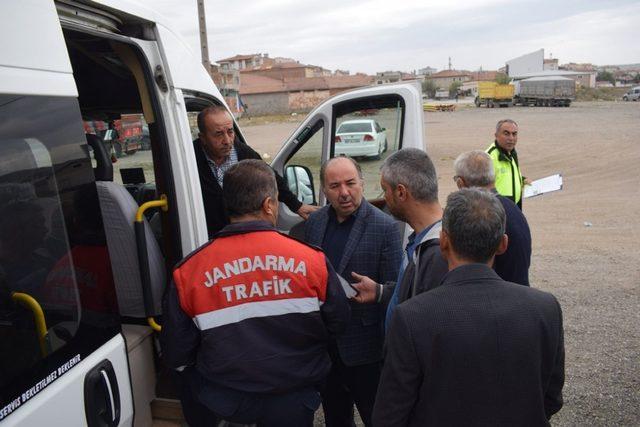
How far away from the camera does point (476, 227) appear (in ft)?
5.74

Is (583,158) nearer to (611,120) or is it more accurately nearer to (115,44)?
(611,120)

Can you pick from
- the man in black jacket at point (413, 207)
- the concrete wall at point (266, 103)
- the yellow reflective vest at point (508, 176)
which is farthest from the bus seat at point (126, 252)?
the concrete wall at point (266, 103)

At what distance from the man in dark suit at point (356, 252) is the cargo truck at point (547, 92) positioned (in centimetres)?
4809

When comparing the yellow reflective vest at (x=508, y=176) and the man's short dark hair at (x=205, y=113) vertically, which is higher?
the man's short dark hair at (x=205, y=113)

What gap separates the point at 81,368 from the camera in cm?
168

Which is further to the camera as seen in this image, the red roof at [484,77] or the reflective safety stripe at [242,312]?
the red roof at [484,77]

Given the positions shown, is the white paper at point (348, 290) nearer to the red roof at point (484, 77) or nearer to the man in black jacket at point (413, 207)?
the man in black jacket at point (413, 207)

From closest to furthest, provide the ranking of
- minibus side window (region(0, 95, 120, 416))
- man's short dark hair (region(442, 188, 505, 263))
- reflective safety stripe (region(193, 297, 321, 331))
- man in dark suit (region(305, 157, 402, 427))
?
minibus side window (region(0, 95, 120, 416)) < man's short dark hair (region(442, 188, 505, 263)) < reflective safety stripe (region(193, 297, 321, 331)) < man in dark suit (region(305, 157, 402, 427))

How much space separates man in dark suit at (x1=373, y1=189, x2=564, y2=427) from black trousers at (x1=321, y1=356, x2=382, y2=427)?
3.61 ft

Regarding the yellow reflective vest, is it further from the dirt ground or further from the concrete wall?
the concrete wall

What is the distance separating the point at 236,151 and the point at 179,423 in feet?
5.64

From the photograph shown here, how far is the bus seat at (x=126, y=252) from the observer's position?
232 centimetres

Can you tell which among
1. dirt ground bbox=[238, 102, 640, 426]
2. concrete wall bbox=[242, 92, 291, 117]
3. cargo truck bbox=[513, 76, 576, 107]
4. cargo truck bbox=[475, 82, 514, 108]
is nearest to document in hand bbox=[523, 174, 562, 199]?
dirt ground bbox=[238, 102, 640, 426]

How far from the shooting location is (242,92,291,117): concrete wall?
64825 millimetres
